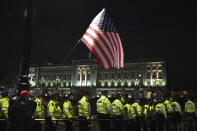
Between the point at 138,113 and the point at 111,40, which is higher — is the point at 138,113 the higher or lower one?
the lower one

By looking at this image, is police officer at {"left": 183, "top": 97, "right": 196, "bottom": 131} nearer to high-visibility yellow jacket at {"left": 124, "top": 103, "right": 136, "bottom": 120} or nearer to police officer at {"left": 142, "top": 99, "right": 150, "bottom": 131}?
police officer at {"left": 142, "top": 99, "right": 150, "bottom": 131}

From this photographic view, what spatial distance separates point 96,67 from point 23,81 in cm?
7004

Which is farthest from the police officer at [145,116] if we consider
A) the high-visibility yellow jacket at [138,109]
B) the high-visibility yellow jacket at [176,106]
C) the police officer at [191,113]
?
the police officer at [191,113]

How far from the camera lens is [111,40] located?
7887 mm

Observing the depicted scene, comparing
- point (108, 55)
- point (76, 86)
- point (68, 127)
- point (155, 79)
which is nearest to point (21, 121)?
point (68, 127)

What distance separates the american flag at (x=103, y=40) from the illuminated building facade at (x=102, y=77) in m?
50.2

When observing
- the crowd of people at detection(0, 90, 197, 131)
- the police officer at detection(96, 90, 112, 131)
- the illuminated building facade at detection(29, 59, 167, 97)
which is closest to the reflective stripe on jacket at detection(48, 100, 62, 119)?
the crowd of people at detection(0, 90, 197, 131)

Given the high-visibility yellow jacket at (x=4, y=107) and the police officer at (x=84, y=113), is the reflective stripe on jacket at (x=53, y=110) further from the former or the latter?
the high-visibility yellow jacket at (x=4, y=107)

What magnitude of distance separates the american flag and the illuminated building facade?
165 feet

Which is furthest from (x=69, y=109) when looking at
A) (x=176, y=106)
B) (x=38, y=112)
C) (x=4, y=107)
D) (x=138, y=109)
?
(x=176, y=106)

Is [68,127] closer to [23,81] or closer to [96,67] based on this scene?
[23,81]

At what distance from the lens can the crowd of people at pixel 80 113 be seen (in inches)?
187

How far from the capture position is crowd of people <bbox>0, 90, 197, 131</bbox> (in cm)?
475

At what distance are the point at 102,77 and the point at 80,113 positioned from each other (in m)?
66.8
